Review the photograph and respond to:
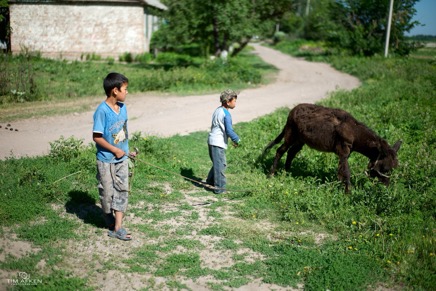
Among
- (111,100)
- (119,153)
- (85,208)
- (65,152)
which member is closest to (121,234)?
(119,153)

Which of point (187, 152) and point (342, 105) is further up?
point (342, 105)

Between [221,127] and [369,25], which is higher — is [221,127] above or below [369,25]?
below

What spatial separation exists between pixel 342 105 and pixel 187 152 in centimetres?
659

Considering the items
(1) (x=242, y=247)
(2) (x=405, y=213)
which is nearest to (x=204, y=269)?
(1) (x=242, y=247)

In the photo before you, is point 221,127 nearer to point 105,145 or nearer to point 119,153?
point 119,153

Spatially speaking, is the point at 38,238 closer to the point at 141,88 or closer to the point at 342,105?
the point at 342,105

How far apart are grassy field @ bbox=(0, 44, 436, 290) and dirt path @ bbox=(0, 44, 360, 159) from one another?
5.94 feet

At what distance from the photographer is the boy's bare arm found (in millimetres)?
4750

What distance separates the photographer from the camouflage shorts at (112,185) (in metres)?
4.93

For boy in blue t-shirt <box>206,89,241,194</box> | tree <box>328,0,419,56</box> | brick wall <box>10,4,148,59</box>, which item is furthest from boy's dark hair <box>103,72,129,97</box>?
tree <box>328,0,419,56</box>

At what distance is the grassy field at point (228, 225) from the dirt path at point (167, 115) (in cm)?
181

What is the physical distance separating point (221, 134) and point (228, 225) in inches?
64.9

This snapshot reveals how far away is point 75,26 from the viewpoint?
2605 cm

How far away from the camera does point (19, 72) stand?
13.3 metres
